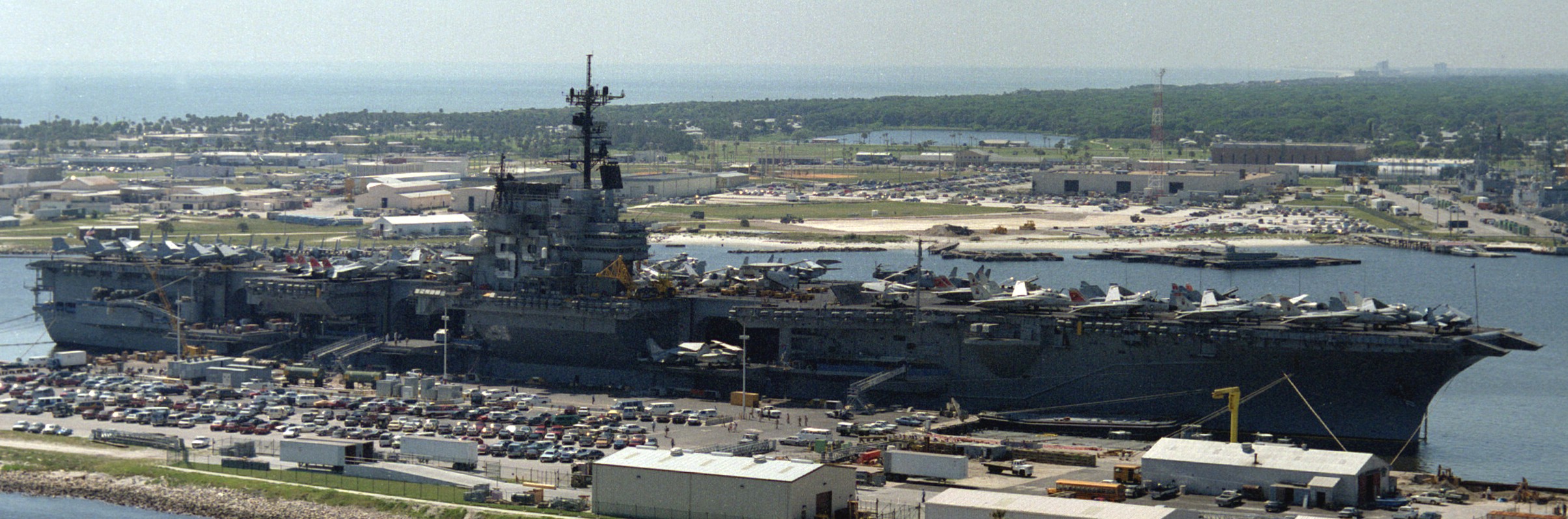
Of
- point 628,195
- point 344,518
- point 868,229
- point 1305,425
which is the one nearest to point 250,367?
point 344,518

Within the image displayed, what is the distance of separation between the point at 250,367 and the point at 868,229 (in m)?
78.7

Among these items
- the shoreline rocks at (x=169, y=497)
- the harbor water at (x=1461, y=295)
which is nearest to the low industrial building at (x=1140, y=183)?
the harbor water at (x=1461, y=295)

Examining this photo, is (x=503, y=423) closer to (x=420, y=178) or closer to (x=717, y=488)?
(x=717, y=488)

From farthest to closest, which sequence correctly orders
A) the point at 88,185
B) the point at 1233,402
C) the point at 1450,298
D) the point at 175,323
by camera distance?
1. the point at 88,185
2. the point at 1450,298
3. the point at 175,323
4. the point at 1233,402

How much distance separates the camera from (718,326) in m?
64.1

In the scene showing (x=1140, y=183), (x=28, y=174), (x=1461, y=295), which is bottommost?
(x=28, y=174)

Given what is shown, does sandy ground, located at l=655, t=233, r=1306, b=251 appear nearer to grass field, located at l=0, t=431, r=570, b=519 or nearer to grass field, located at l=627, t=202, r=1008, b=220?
grass field, located at l=627, t=202, r=1008, b=220

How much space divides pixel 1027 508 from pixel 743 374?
1940cm

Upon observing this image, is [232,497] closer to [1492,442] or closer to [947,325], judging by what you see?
[947,325]

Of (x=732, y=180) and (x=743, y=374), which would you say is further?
(x=732, y=180)

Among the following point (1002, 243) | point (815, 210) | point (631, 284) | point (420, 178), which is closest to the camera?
point (631, 284)

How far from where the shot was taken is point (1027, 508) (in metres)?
39.7

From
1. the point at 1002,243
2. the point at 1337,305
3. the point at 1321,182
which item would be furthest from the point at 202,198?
the point at 1337,305

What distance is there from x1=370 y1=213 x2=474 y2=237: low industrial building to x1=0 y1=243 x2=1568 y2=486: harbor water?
15.2 metres
